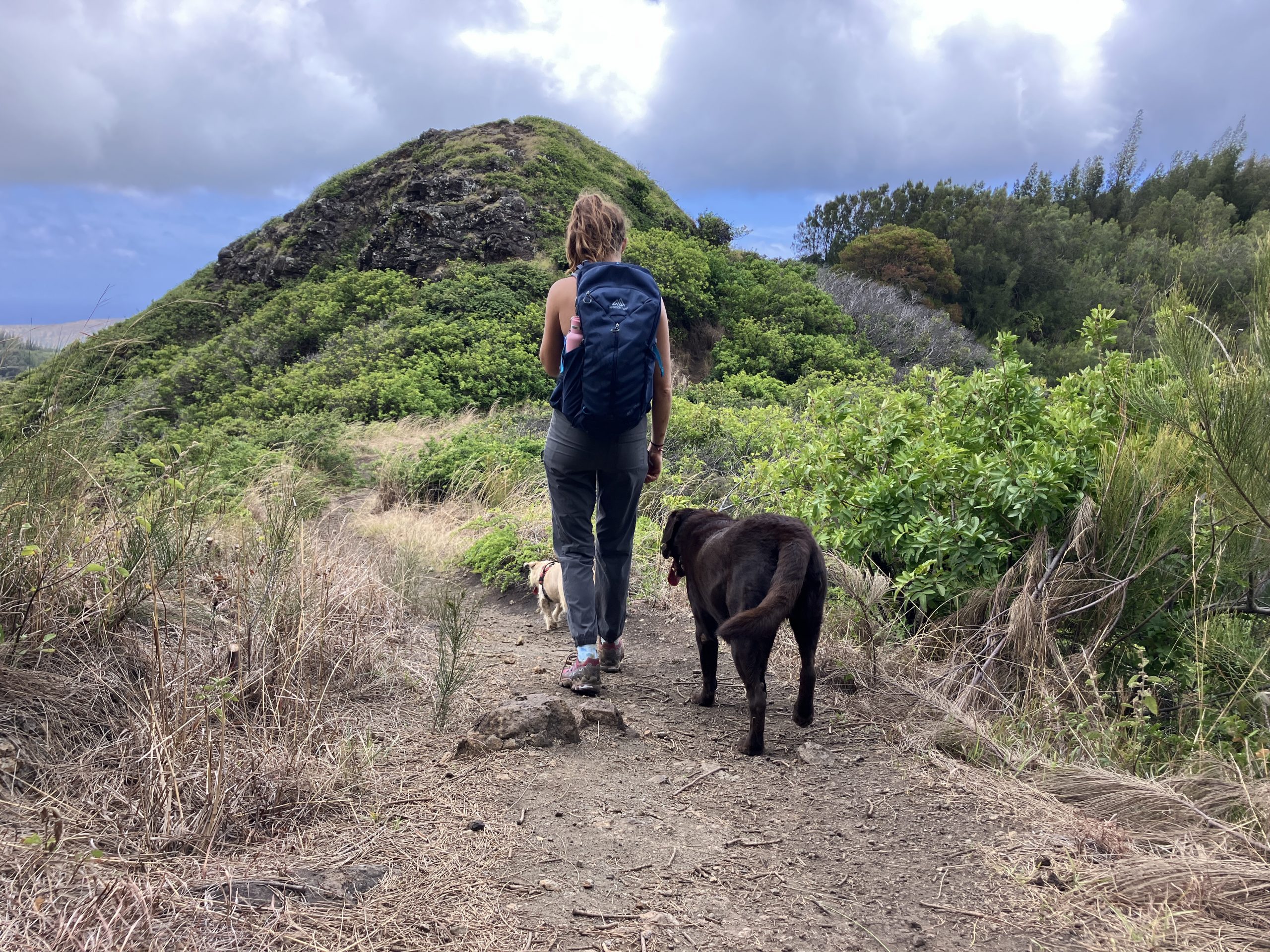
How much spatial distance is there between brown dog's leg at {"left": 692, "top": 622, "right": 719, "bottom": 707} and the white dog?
169 cm

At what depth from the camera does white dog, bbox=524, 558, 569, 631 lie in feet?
18.5

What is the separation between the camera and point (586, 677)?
4.14 m

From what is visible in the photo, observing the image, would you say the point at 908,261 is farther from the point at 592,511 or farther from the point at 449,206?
the point at 592,511

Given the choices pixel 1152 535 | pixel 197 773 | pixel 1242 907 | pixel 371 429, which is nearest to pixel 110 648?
pixel 197 773

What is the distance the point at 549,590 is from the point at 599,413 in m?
2.40

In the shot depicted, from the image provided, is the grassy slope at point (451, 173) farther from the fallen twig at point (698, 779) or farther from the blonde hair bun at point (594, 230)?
the fallen twig at point (698, 779)

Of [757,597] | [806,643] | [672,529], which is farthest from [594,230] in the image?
[806,643]

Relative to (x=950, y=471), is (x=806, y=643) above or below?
below

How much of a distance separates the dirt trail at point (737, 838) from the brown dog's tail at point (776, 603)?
61cm

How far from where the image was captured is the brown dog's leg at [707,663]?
4.06 m

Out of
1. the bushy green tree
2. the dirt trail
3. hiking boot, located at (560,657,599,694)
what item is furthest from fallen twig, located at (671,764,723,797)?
the bushy green tree

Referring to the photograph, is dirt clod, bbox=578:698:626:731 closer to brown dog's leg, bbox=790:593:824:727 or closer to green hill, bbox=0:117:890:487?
brown dog's leg, bbox=790:593:824:727

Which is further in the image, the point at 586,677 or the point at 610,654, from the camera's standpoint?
the point at 610,654

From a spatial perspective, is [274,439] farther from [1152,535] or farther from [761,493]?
[1152,535]
